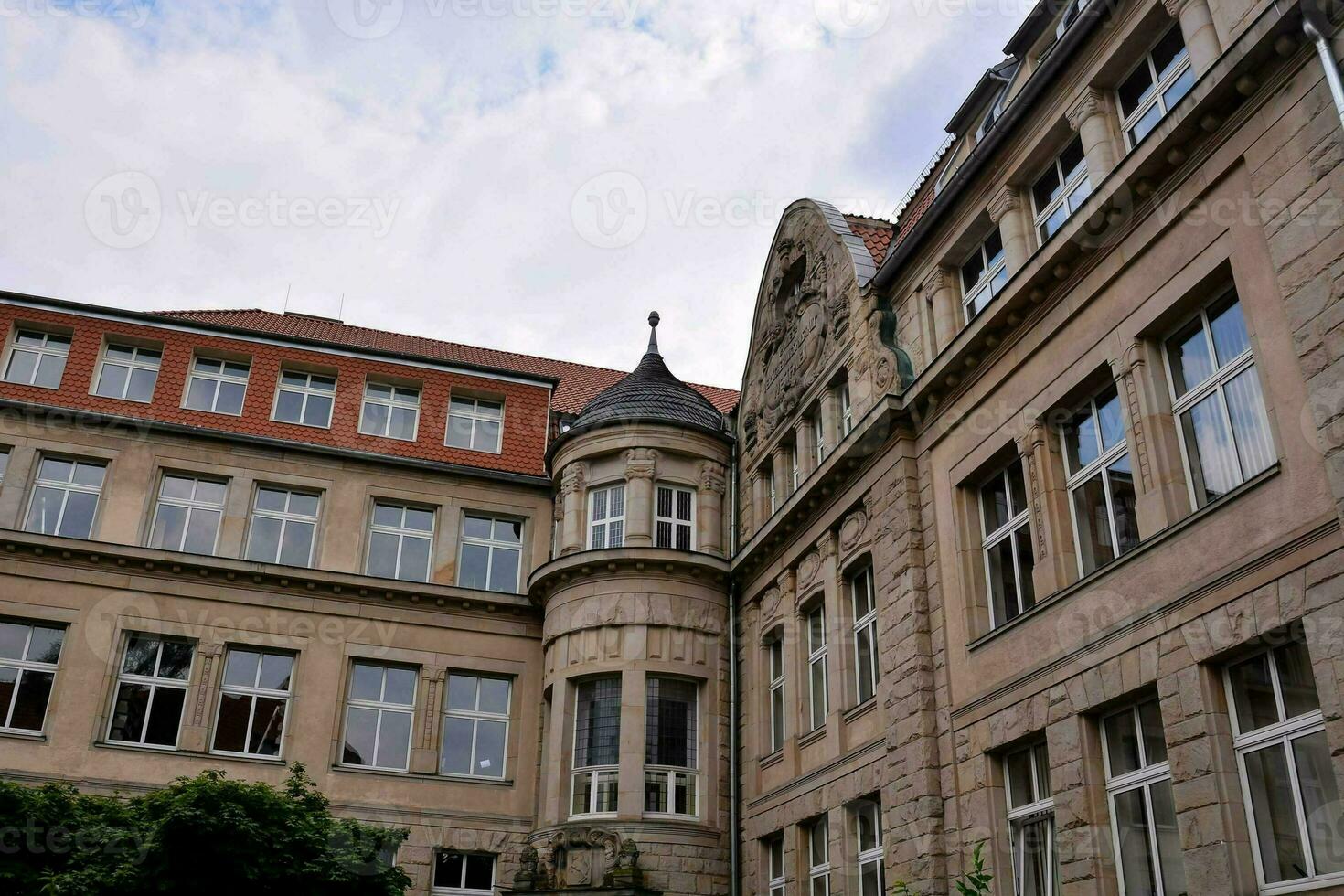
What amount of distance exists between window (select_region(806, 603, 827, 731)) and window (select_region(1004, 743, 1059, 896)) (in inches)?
193

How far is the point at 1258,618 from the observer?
424 inches

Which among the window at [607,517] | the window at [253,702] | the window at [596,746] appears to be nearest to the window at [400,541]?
the window at [253,702]

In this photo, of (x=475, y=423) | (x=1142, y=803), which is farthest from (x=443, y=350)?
(x=1142, y=803)

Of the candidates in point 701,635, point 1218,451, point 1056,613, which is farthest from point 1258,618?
point 701,635

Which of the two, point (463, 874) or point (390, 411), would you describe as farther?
point (390, 411)

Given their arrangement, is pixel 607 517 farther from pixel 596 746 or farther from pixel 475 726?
pixel 475 726

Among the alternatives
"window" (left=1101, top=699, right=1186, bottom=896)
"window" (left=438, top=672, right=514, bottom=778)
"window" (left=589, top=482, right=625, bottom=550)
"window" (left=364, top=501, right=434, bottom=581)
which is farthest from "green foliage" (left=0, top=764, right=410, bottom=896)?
"window" (left=1101, top=699, right=1186, bottom=896)

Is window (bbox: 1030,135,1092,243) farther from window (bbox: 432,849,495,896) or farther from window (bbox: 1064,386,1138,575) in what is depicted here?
window (bbox: 432,849,495,896)

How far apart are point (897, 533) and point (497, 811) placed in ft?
32.0

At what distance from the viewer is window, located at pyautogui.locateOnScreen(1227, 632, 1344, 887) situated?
10070 mm

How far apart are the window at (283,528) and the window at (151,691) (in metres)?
2.24

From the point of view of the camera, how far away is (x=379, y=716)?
22.8 m

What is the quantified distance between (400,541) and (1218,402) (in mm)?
16404

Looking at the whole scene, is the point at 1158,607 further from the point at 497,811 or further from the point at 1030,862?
the point at 497,811
